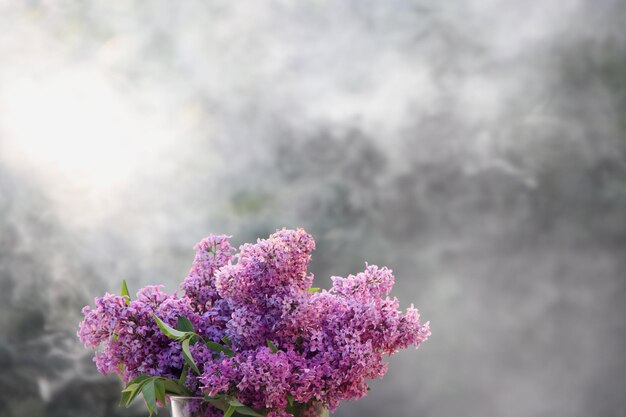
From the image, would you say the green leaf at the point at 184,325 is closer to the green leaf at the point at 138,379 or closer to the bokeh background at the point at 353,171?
the green leaf at the point at 138,379

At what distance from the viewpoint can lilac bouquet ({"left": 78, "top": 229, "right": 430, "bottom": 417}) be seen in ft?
3.04

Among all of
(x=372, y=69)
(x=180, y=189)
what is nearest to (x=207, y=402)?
(x=180, y=189)

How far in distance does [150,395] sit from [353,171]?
2.10 metres

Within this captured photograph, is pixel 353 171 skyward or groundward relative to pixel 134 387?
skyward

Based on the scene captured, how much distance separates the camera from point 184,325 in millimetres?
977

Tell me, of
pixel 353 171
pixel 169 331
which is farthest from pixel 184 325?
pixel 353 171

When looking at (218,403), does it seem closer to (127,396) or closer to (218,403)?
(218,403)

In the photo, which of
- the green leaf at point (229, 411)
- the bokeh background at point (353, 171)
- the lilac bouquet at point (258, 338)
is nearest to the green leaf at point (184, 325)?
the lilac bouquet at point (258, 338)

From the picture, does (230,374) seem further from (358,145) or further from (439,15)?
(439,15)

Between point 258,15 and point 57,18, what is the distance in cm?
67

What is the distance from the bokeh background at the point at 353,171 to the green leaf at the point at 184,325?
1827 mm

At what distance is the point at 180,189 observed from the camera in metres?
2.85

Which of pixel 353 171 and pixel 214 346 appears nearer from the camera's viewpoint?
pixel 214 346

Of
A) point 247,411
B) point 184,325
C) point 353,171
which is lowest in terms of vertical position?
point 247,411
